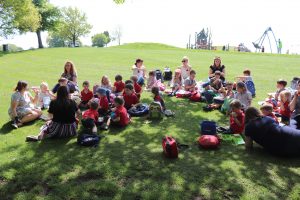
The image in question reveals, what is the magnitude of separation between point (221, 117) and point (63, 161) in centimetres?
613

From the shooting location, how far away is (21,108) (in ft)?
34.1

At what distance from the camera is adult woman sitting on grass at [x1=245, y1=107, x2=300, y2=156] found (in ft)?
23.7

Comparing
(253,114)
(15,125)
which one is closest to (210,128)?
(253,114)

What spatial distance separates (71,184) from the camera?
20.5 ft

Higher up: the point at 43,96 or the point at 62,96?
the point at 62,96

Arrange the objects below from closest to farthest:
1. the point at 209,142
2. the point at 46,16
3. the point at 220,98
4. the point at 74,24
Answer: the point at 209,142
the point at 220,98
the point at 46,16
the point at 74,24

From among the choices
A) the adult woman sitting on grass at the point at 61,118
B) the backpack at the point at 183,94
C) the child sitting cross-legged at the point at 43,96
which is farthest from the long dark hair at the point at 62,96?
the backpack at the point at 183,94

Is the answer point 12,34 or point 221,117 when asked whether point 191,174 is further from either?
point 12,34

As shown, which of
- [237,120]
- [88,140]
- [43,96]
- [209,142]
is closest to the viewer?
[209,142]

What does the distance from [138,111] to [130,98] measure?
0.64 meters

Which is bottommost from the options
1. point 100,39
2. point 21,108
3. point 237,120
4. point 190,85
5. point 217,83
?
point 237,120

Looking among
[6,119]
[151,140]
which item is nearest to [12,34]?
[6,119]

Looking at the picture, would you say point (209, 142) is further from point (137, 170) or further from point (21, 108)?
point (21, 108)

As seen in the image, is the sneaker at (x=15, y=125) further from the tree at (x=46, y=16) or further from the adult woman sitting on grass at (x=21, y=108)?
the tree at (x=46, y=16)
